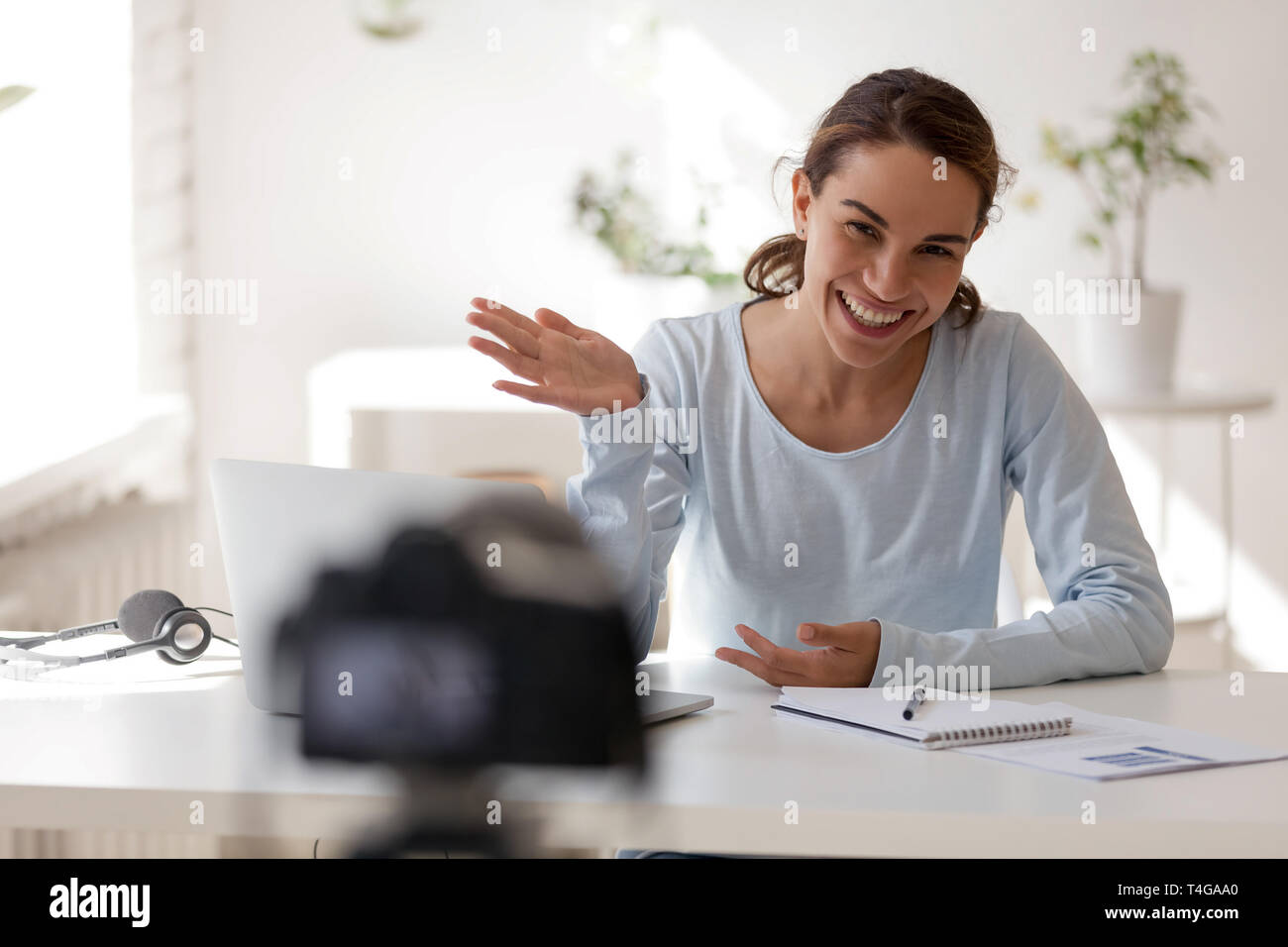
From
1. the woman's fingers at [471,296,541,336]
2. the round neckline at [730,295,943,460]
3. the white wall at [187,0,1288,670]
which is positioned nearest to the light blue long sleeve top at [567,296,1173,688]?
the round neckline at [730,295,943,460]

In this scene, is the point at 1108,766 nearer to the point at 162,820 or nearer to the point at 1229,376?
the point at 162,820

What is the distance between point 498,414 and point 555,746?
1785 millimetres

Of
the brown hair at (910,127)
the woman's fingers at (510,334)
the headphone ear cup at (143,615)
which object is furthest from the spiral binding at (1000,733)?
the headphone ear cup at (143,615)

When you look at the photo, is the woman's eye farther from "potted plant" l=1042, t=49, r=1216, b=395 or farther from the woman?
"potted plant" l=1042, t=49, r=1216, b=395

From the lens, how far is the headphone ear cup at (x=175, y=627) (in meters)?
1.30

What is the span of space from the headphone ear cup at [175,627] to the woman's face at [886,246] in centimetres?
74

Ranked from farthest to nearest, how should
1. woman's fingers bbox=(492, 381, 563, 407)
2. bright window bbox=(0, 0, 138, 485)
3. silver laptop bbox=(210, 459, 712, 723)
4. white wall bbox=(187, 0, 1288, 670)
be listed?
white wall bbox=(187, 0, 1288, 670) → bright window bbox=(0, 0, 138, 485) → woman's fingers bbox=(492, 381, 563, 407) → silver laptop bbox=(210, 459, 712, 723)

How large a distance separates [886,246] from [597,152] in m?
1.71

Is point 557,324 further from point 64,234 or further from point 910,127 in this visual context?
point 64,234

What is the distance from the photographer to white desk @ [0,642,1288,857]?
0.86 m

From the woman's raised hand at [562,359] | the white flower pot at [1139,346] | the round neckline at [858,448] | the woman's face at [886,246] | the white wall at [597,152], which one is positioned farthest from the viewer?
the white wall at [597,152]

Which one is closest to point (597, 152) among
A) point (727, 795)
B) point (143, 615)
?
point (143, 615)

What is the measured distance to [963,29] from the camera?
2961 mm

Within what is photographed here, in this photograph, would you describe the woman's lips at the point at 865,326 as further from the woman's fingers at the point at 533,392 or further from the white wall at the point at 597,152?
the white wall at the point at 597,152
